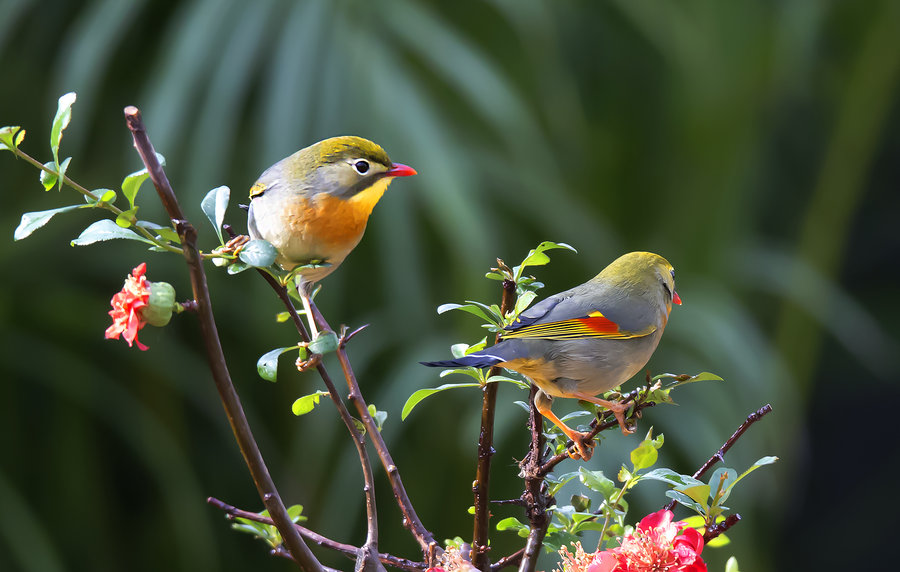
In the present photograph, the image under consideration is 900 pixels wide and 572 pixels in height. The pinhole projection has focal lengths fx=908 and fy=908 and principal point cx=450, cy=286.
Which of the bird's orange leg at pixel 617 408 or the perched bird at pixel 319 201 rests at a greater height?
the perched bird at pixel 319 201

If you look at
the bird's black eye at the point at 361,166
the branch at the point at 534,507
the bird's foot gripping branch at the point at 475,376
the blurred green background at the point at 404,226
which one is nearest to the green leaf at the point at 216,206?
the bird's foot gripping branch at the point at 475,376

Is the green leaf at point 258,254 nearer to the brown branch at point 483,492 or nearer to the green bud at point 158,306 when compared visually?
the green bud at point 158,306

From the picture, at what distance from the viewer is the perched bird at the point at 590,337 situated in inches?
24.9

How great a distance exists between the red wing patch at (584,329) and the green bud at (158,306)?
0.27 m

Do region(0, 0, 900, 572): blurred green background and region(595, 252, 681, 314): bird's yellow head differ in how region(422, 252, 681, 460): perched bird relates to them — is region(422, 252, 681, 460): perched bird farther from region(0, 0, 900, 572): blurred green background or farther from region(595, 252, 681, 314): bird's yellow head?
region(0, 0, 900, 572): blurred green background

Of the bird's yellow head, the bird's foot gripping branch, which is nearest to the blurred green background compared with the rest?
the bird's yellow head

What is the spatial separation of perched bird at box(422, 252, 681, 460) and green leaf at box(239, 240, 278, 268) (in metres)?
0.12

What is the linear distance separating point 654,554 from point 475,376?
0.54ft

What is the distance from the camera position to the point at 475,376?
0.63m

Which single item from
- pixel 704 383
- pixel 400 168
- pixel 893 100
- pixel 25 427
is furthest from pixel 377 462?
pixel 893 100

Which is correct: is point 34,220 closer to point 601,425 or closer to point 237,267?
point 237,267

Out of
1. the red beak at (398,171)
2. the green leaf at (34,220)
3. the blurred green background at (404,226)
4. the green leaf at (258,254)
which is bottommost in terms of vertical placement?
the blurred green background at (404,226)

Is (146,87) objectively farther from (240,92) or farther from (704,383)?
(704,383)

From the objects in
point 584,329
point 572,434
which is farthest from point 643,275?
point 572,434
